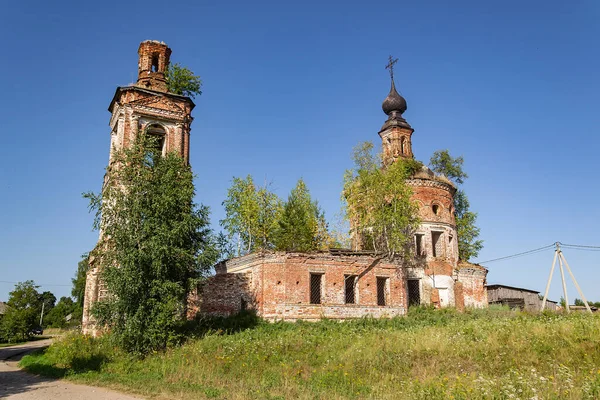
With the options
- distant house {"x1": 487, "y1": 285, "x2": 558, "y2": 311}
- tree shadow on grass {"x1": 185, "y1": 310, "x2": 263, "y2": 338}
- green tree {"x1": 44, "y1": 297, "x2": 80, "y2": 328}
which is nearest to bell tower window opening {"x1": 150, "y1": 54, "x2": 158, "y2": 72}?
tree shadow on grass {"x1": 185, "y1": 310, "x2": 263, "y2": 338}

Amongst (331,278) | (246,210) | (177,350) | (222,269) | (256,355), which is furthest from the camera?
(246,210)

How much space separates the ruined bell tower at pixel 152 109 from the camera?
2158 centimetres

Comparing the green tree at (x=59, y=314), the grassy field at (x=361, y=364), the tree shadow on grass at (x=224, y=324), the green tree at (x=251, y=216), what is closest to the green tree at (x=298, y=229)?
the green tree at (x=251, y=216)

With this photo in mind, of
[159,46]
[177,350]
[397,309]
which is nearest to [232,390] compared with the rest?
[177,350]

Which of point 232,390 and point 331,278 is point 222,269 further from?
point 232,390

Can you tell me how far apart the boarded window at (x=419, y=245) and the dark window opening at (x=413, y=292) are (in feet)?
5.36

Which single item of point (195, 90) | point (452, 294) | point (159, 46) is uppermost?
point (159, 46)

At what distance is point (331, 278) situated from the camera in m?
21.0

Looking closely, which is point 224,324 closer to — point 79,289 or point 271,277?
point 271,277

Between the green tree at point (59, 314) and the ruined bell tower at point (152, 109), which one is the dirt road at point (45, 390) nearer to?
the ruined bell tower at point (152, 109)

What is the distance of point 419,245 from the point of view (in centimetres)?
2900

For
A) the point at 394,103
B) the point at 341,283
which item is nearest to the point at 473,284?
the point at 341,283

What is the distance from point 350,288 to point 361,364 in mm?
9872

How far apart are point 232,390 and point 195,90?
16.7 metres
